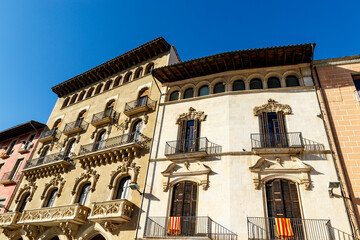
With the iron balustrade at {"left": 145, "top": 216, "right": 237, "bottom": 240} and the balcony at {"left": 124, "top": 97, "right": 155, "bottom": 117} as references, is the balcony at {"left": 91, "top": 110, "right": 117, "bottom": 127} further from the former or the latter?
the iron balustrade at {"left": 145, "top": 216, "right": 237, "bottom": 240}

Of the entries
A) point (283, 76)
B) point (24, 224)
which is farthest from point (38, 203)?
point (283, 76)

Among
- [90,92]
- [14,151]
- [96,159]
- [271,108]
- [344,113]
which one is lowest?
[96,159]

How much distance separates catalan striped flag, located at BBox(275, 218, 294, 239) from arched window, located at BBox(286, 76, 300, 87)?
825 centimetres

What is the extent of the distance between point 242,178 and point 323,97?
6.66 m

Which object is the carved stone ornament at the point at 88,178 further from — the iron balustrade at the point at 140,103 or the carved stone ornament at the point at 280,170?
the carved stone ornament at the point at 280,170

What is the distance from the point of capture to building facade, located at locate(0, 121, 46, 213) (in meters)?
21.8

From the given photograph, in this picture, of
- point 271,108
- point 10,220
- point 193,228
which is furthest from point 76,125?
point 271,108

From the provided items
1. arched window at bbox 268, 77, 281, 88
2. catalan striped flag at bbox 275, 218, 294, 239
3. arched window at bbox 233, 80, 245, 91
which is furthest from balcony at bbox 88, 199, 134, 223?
arched window at bbox 268, 77, 281, 88

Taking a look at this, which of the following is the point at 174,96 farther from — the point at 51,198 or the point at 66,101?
the point at 66,101

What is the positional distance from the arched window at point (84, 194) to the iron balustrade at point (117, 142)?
7.98 feet

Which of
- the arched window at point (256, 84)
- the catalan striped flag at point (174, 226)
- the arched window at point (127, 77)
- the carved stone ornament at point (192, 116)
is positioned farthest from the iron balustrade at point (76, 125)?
the arched window at point (256, 84)

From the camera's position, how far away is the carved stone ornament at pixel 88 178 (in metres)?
16.2

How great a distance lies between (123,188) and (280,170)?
29.7 ft

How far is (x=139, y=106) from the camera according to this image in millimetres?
18125
